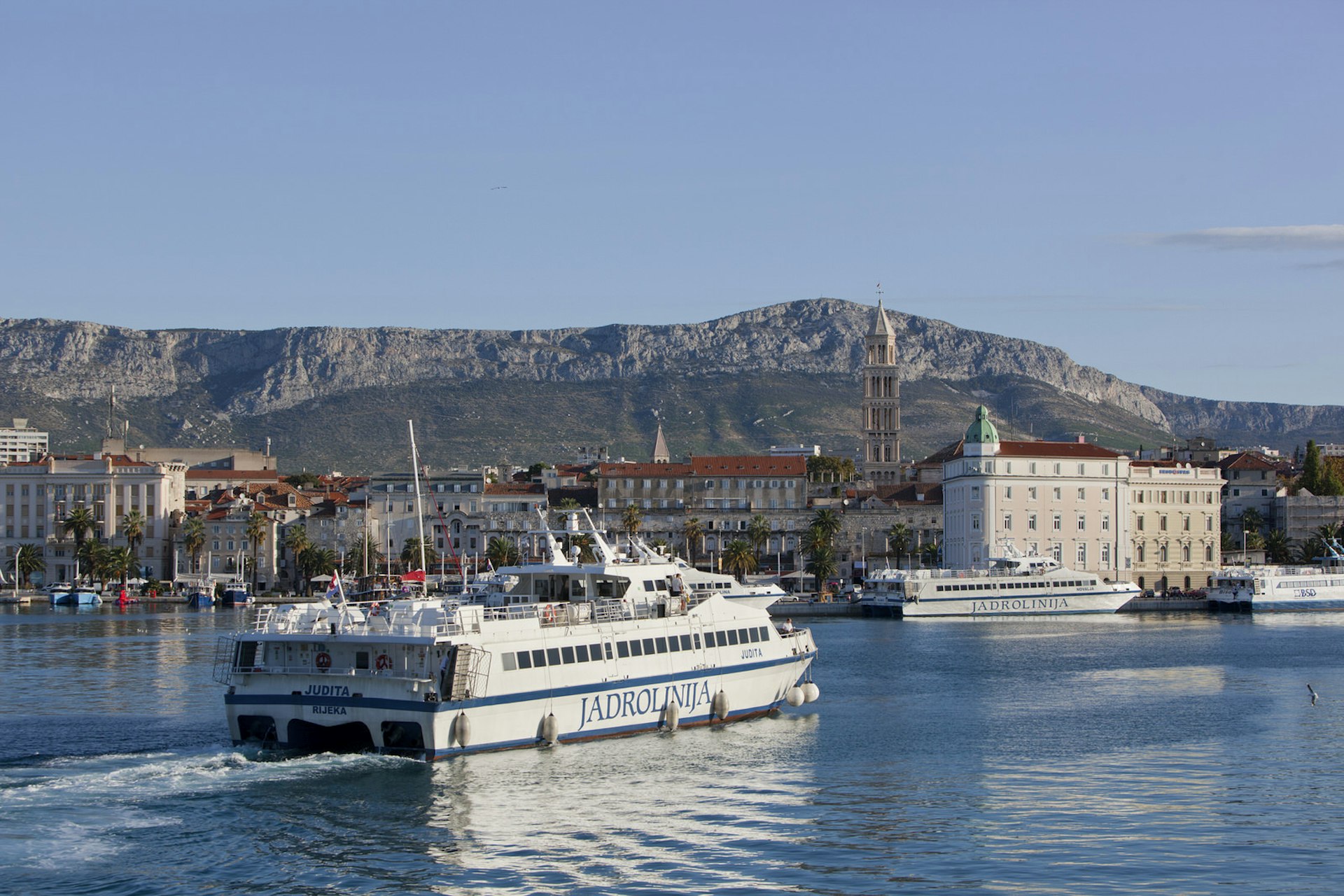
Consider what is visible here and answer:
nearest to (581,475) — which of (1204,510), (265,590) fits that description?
(265,590)

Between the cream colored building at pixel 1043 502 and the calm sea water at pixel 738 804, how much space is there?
8294cm

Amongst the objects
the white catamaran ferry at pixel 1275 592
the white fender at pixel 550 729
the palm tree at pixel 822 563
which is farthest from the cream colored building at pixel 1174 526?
the white fender at pixel 550 729

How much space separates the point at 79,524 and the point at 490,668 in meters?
124

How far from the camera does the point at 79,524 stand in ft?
513

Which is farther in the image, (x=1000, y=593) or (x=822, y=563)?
(x=822, y=563)

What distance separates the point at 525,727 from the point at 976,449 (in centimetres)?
10693

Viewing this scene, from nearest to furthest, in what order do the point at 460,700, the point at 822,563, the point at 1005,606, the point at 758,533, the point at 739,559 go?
the point at 460,700
the point at 1005,606
the point at 822,563
the point at 739,559
the point at 758,533

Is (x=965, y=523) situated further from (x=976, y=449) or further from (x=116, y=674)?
(x=116, y=674)

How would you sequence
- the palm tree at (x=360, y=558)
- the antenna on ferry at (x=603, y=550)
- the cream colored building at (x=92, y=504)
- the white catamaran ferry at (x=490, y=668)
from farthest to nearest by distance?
the cream colored building at (x=92, y=504) < the palm tree at (x=360, y=558) < the antenna on ferry at (x=603, y=550) < the white catamaran ferry at (x=490, y=668)

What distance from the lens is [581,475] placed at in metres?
181

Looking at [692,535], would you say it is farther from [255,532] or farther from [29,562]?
[29,562]

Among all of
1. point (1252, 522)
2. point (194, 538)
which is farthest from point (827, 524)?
point (194, 538)

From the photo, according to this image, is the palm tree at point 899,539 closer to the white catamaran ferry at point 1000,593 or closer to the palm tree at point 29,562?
the white catamaran ferry at point 1000,593

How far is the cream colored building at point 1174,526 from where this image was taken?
155 m
